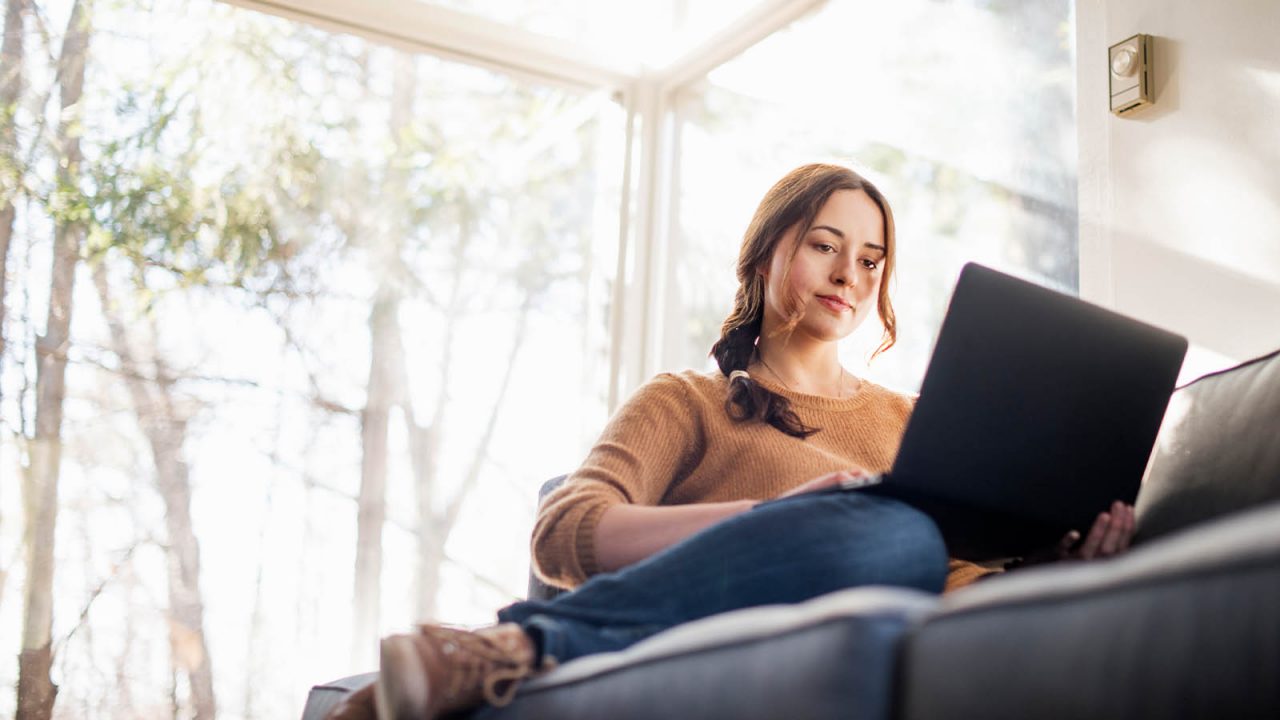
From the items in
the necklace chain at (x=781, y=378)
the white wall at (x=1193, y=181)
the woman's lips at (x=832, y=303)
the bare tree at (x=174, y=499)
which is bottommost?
the bare tree at (x=174, y=499)

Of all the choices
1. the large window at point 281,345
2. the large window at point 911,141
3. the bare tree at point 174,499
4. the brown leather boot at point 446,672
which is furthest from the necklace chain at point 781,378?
the bare tree at point 174,499

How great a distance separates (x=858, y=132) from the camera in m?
2.53

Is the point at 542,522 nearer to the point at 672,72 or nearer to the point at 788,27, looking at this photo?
the point at 788,27

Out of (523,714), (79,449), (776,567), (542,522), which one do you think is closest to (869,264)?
(542,522)

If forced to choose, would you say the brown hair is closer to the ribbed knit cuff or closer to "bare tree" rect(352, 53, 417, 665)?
the ribbed knit cuff

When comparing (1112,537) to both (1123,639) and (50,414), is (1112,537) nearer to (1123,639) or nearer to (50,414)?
(1123,639)

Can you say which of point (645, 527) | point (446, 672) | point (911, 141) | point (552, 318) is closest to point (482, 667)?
point (446, 672)

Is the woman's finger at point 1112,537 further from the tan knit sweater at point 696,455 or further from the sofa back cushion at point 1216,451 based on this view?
the tan knit sweater at point 696,455

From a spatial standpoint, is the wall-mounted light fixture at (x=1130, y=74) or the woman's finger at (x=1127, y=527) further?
the wall-mounted light fixture at (x=1130, y=74)

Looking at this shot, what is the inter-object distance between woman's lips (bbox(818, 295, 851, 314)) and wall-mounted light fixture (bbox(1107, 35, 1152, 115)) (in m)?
0.57

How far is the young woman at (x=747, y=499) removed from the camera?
0.97 metres

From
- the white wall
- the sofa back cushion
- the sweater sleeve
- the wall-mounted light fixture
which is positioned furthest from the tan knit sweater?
the wall-mounted light fixture

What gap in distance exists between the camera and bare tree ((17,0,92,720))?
2.30 m

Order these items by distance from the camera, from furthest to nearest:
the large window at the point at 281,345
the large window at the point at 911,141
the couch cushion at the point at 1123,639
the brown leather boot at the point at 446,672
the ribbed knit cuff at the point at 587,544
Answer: the large window at the point at 281,345
the large window at the point at 911,141
the ribbed knit cuff at the point at 587,544
the brown leather boot at the point at 446,672
the couch cushion at the point at 1123,639
